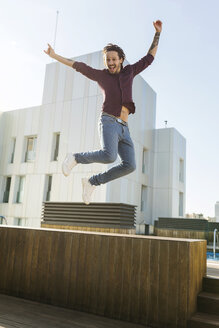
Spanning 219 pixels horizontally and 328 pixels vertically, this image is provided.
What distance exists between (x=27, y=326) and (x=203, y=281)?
176 centimetres

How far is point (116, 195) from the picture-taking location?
10.9 meters

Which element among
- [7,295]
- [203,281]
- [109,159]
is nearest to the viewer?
[109,159]

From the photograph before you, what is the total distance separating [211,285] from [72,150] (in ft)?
29.3

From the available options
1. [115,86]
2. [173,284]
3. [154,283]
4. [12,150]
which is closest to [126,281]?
[154,283]

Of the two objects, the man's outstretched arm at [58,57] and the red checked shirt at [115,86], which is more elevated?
the man's outstretched arm at [58,57]

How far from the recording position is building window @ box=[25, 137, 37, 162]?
Result: 12.9 meters

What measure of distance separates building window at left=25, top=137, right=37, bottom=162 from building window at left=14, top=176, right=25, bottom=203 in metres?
0.93

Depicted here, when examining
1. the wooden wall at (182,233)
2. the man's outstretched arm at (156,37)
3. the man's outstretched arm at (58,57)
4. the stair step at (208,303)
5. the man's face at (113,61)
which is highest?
the man's outstretched arm at (156,37)

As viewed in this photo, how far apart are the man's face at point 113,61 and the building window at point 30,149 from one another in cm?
1023

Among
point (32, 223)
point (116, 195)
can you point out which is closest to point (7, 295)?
point (116, 195)

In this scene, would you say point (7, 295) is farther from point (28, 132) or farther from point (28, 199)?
point (28, 132)

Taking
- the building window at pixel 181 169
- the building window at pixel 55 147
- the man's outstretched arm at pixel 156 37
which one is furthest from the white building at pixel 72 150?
the man's outstretched arm at pixel 156 37

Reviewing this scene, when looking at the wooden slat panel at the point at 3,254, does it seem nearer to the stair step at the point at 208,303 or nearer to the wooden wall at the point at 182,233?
the stair step at the point at 208,303

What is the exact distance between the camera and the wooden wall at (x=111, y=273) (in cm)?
258
